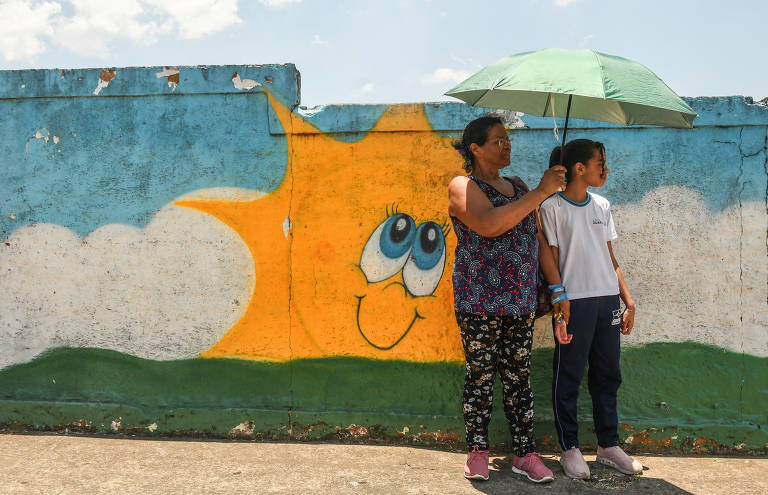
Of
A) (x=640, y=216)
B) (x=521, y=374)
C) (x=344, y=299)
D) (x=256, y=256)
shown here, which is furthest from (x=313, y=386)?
(x=640, y=216)

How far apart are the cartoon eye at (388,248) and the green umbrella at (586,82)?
33.6 inches

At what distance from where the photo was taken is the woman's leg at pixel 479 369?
302 centimetres

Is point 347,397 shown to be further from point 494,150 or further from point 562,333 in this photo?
point 494,150

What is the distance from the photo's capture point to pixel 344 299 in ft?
12.0

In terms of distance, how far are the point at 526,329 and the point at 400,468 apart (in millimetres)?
1013

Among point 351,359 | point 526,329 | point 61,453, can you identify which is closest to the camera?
point 526,329

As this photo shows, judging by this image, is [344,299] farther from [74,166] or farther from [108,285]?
[74,166]

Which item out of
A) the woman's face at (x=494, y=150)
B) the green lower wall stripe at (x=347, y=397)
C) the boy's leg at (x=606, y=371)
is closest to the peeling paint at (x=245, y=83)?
the woman's face at (x=494, y=150)

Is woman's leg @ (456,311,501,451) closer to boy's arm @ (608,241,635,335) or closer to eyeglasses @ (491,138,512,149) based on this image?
boy's arm @ (608,241,635,335)

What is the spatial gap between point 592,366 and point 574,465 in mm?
518

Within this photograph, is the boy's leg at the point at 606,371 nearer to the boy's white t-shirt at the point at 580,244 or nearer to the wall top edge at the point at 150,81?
the boy's white t-shirt at the point at 580,244

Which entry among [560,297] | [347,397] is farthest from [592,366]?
[347,397]

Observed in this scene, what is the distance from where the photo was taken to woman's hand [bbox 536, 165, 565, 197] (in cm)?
283

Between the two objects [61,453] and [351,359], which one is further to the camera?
[351,359]
